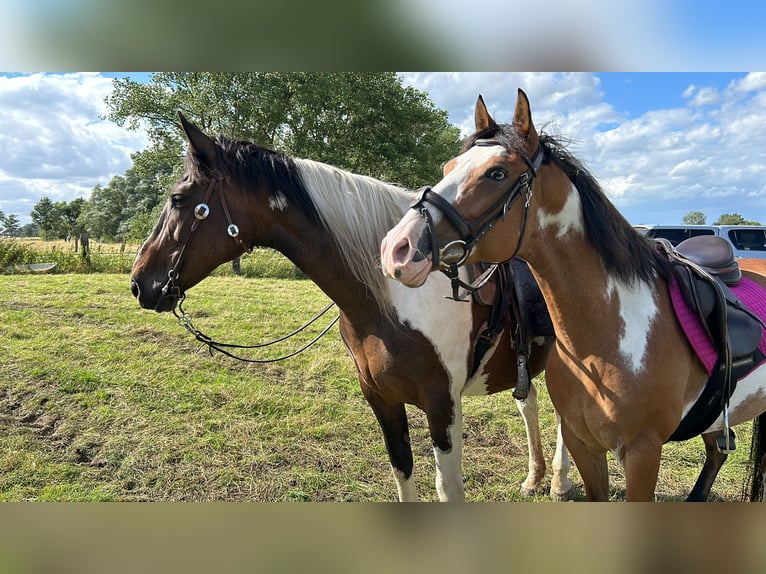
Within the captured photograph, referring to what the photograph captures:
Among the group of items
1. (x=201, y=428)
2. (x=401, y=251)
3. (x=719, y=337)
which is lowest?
(x=201, y=428)

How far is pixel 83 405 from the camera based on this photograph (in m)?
5.07

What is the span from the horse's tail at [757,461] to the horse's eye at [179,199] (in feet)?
14.0

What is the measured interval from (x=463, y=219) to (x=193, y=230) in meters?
1.57

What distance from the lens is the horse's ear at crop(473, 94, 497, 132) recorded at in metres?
1.89

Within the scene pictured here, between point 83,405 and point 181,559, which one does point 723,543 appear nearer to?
point 181,559

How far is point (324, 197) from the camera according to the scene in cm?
248

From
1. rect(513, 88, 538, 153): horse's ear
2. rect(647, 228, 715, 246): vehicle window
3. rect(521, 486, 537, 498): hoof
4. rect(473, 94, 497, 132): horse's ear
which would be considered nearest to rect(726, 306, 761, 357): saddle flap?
rect(513, 88, 538, 153): horse's ear

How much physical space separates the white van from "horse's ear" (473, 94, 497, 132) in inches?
597

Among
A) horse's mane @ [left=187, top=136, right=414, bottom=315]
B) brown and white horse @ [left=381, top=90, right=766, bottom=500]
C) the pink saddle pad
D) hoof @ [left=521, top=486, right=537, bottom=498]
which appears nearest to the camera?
brown and white horse @ [left=381, top=90, right=766, bottom=500]

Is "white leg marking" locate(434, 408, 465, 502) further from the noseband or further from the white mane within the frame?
the noseband

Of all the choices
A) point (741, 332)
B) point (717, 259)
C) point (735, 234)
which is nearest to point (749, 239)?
point (735, 234)

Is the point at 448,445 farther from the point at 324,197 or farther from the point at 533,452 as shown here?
the point at 533,452

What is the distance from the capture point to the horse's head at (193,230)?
2.39 m
